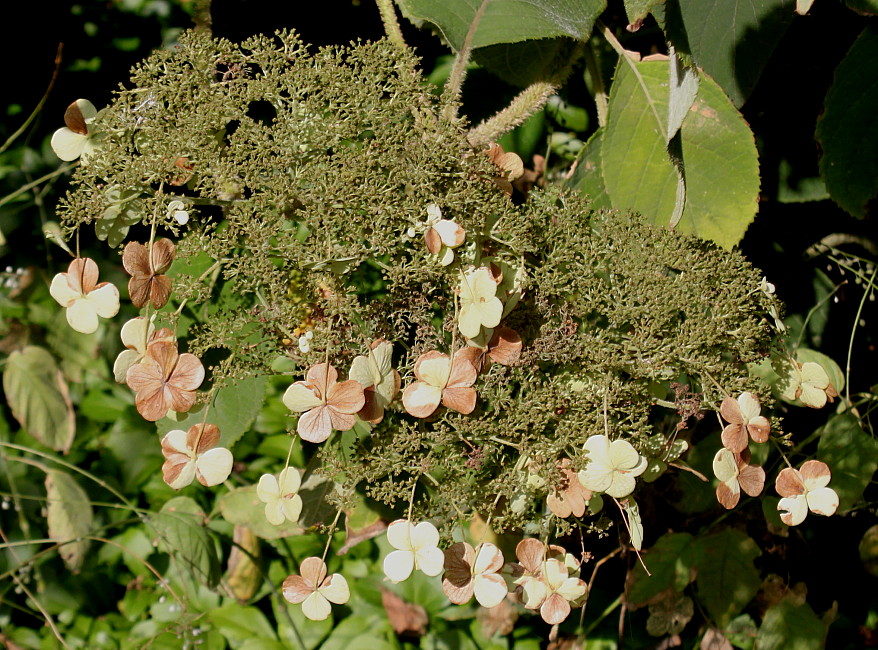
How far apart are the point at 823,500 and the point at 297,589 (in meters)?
0.45

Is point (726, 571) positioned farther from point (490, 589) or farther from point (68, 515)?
point (68, 515)

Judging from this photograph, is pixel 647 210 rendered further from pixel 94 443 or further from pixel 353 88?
pixel 94 443

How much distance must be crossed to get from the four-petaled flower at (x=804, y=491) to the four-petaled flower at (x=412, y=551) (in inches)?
12.0

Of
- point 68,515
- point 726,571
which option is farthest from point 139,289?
point 68,515

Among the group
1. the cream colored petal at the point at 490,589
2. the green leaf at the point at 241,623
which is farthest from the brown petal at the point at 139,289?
the green leaf at the point at 241,623

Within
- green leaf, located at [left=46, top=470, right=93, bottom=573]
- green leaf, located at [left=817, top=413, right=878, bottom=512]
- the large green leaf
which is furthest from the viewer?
green leaf, located at [left=46, top=470, right=93, bottom=573]

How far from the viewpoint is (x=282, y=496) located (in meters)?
0.60

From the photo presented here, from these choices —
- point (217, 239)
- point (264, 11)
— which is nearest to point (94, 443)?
point (264, 11)

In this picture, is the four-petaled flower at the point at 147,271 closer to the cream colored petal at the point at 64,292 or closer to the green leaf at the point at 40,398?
the cream colored petal at the point at 64,292

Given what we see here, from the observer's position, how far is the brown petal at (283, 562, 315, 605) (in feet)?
1.98

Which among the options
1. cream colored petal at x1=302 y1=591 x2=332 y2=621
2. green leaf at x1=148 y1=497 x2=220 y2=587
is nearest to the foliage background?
green leaf at x1=148 y1=497 x2=220 y2=587

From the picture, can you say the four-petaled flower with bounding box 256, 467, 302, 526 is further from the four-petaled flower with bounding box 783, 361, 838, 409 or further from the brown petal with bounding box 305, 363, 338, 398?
the four-petaled flower with bounding box 783, 361, 838, 409

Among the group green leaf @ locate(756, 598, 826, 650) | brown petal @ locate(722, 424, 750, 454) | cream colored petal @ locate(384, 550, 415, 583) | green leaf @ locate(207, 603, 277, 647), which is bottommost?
green leaf @ locate(207, 603, 277, 647)

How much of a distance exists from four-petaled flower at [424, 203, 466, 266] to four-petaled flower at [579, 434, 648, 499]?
0.19 meters
